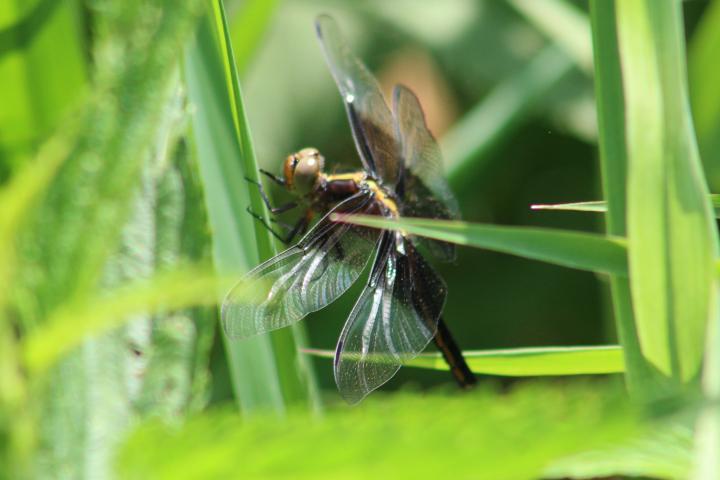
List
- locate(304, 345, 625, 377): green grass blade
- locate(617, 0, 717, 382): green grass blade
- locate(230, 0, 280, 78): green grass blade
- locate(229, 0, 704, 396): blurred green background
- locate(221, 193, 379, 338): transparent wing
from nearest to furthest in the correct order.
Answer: locate(617, 0, 717, 382): green grass blade
locate(304, 345, 625, 377): green grass blade
locate(221, 193, 379, 338): transparent wing
locate(230, 0, 280, 78): green grass blade
locate(229, 0, 704, 396): blurred green background

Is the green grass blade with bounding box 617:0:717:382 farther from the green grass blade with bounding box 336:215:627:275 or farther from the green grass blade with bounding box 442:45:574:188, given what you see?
the green grass blade with bounding box 442:45:574:188

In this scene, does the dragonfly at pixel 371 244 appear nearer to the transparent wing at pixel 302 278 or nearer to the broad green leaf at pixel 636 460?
the transparent wing at pixel 302 278

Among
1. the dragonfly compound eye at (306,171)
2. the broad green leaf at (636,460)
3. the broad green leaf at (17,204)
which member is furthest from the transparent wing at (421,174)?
the broad green leaf at (17,204)

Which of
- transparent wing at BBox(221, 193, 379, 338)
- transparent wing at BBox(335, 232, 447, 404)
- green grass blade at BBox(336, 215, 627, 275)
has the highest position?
green grass blade at BBox(336, 215, 627, 275)

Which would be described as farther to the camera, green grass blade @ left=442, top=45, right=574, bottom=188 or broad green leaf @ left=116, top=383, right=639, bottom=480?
green grass blade @ left=442, top=45, right=574, bottom=188

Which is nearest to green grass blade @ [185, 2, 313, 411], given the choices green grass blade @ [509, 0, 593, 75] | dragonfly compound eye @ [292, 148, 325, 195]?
dragonfly compound eye @ [292, 148, 325, 195]

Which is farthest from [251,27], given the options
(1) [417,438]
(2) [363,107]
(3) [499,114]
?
(1) [417,438]
